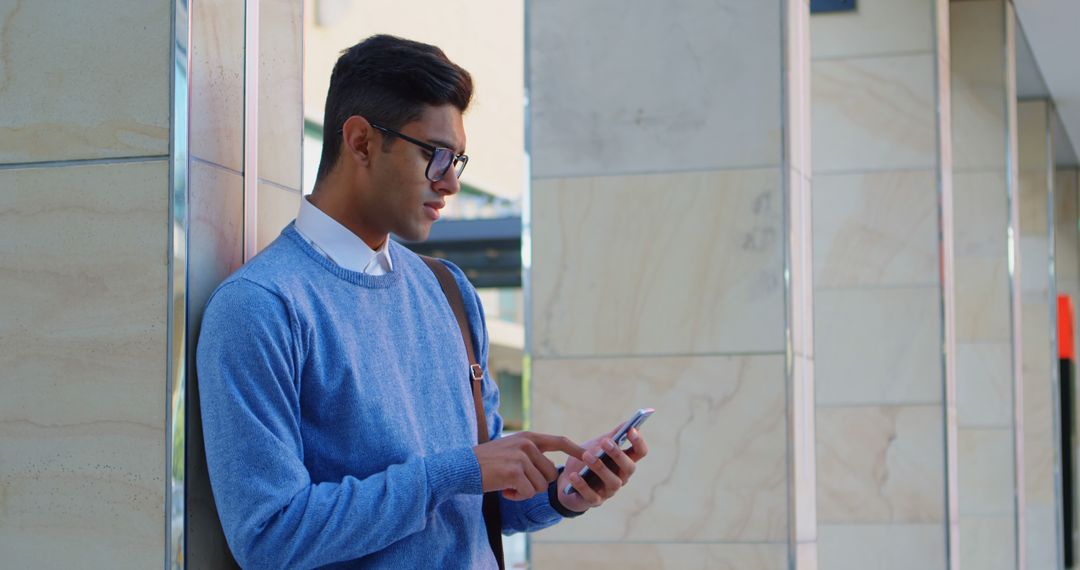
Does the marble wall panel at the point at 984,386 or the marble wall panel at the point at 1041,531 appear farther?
the marble wall panel at the point at 1041,531

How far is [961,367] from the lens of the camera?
38.2 ft

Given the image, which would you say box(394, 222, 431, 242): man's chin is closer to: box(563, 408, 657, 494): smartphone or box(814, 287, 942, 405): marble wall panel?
box(563, 408, 657, 494): smartphone

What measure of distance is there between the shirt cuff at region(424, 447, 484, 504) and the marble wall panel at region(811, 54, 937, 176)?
6989mm

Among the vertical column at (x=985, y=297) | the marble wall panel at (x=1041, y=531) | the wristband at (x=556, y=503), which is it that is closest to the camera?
the wristband at (x=556, y=503)

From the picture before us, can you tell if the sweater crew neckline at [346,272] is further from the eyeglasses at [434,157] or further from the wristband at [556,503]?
the wristband at [556,503]

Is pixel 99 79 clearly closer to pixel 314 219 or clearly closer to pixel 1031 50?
pixel 314 219

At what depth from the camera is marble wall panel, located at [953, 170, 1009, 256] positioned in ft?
37.1

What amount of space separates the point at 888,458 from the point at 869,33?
8.61ft

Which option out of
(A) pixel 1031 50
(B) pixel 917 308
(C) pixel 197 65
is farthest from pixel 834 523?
(C) pixel 197 65

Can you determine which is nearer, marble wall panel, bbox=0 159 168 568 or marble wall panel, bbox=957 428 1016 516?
marble wall panel, bbox=0 159 168 568

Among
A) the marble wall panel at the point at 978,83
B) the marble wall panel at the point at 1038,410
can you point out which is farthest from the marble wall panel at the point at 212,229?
the marble wall panel at the point at 1038,410

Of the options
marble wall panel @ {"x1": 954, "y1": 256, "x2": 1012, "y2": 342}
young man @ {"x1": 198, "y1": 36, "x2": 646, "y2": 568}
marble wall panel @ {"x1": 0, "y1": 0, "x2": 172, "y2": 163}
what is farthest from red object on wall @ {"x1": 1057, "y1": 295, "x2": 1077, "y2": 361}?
marble wall panel @ {"x1": 0, "y1": 0, "x2": 172, "y2": 163}

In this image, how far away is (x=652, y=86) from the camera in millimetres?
5996

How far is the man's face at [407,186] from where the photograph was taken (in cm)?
267
